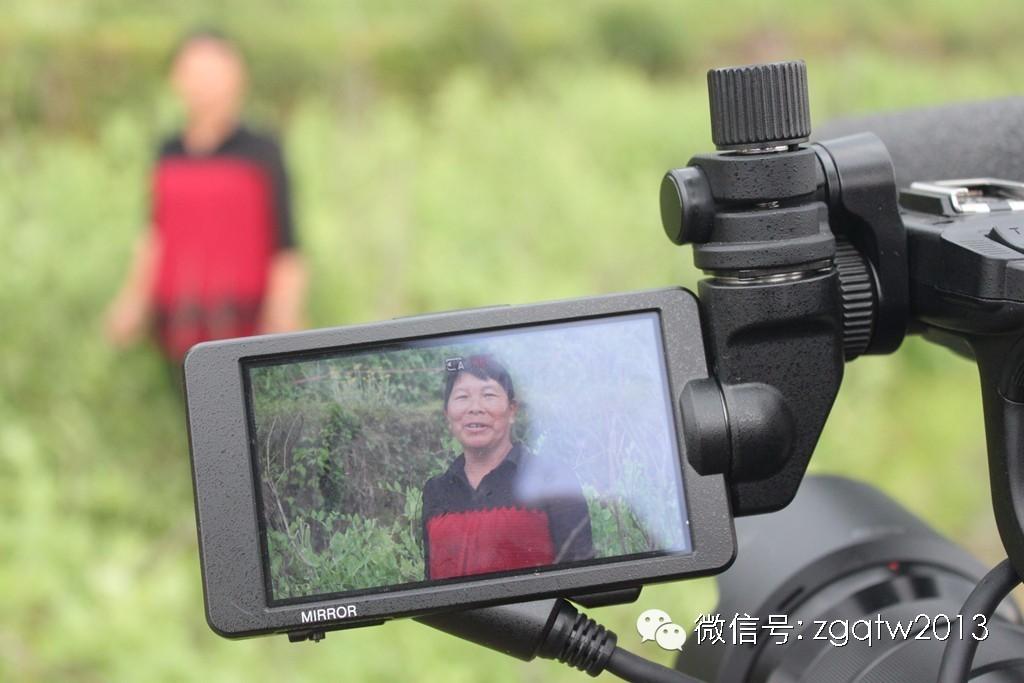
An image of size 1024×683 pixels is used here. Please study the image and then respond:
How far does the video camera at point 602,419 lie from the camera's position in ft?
2.60

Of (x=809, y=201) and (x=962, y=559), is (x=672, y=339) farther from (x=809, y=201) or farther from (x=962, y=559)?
(x=962, y=559)

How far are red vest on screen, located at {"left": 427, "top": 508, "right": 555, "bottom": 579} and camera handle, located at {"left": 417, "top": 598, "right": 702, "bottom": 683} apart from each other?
0.05 metres

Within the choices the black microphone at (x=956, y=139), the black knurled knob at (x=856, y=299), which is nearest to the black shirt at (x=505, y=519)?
the black knurled knob at (x=856, y=299)

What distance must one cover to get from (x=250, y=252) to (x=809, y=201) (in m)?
2.74

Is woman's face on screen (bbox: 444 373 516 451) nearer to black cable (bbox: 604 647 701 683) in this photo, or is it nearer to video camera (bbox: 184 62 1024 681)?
video camera (bbox: 184 62 1024 681)

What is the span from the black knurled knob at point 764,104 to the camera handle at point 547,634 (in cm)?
37

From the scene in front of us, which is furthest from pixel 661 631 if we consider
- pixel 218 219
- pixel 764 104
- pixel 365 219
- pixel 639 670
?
pixel 365 219

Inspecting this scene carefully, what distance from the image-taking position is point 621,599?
2.85ft

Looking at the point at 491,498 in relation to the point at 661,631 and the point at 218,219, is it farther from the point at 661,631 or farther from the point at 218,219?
the point at 218,219

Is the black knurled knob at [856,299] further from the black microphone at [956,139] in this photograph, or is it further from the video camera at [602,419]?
the black microphone at [956,139]

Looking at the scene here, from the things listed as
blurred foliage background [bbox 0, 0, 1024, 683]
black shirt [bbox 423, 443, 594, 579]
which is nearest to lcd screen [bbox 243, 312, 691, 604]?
black shirt [bbox 423, 443, 594, 579]

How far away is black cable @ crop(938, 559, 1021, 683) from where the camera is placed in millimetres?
756

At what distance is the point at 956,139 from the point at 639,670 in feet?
1.75

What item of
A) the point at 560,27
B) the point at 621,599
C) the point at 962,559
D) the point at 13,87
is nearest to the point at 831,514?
the point at 962,559
